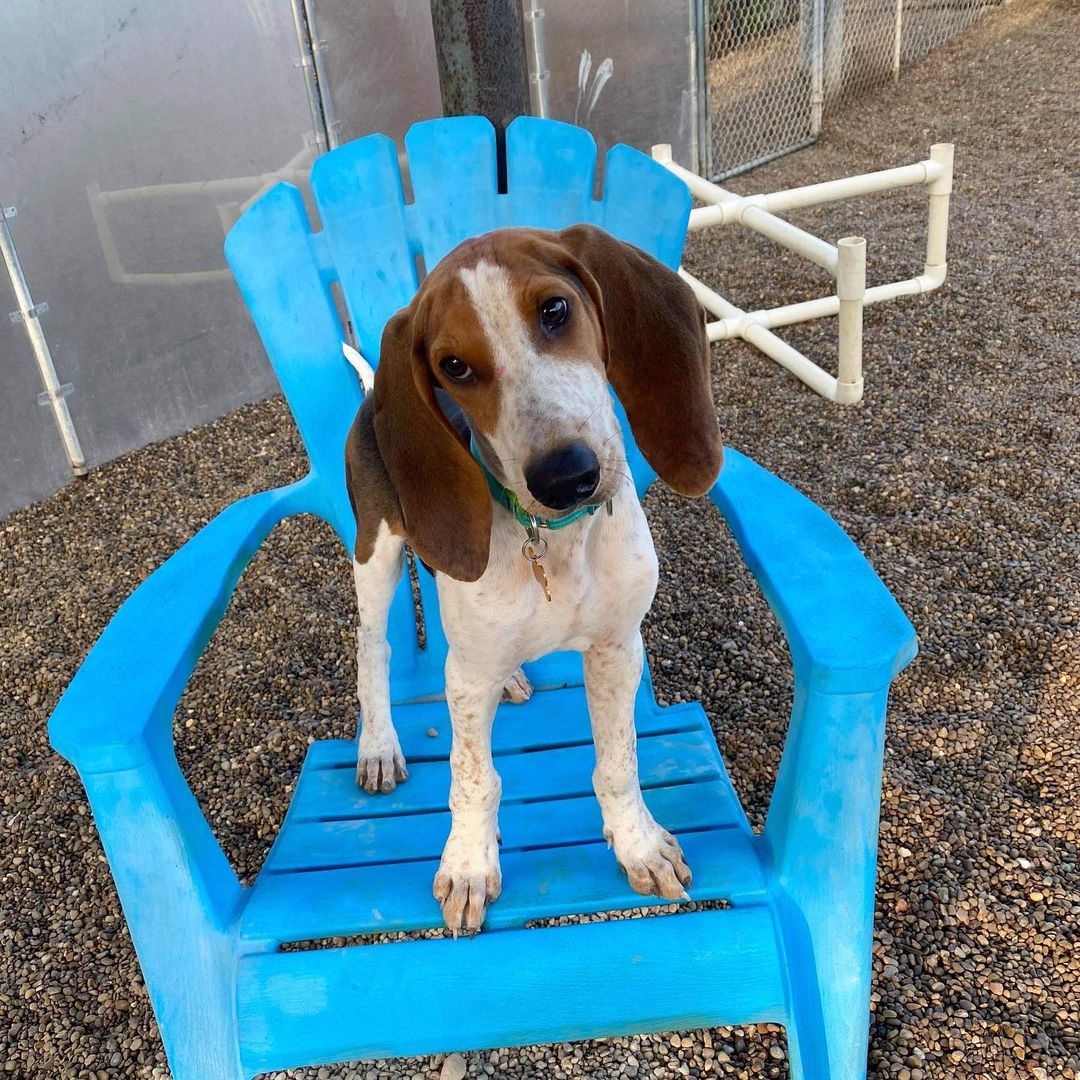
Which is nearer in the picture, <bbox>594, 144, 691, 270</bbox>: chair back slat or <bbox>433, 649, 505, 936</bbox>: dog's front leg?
<bbox>433, 649, 505, 936</bbox>: dog's front leg

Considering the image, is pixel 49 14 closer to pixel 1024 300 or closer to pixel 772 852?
pixel 772 852

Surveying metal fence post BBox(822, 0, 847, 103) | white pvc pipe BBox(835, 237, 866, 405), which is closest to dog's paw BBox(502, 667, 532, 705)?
white pvc pipe BBox(835, 237, 866, 405)

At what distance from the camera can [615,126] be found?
5.98m

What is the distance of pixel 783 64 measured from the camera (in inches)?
282

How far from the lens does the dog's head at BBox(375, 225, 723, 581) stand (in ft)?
4.63

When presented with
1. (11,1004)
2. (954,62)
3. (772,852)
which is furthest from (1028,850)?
(954,62)

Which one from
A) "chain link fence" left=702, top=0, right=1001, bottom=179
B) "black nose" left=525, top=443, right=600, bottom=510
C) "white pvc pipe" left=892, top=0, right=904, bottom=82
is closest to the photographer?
"black nose" left=525, top=443, right=600, bottom=510

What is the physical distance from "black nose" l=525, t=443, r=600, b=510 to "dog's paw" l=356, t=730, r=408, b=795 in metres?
1.00

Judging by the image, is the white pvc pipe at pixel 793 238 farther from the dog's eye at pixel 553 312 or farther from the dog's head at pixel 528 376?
the dog's eye at pixel 553 312

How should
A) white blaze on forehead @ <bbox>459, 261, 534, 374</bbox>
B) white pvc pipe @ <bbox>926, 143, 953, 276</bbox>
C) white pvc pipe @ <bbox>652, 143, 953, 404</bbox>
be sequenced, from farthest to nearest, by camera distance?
white pvc pipe @ <bbox>926, 143, 953, 276</bbox> < white pvc pipe @ <bbox>652, 143, 953, 404</bbox> < white blaze on forehead @ <bbox>459, 261, 534, 374</bbox>

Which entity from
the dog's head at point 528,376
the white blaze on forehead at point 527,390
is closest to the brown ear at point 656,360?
the dog's head at point 528,376

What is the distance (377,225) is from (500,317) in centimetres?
131

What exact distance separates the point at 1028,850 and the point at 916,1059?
1.91 feet

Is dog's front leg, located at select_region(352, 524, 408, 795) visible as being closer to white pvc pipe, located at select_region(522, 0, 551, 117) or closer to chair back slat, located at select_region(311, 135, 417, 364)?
chair back slat, located at select_region(311, 135, 417, 364)
